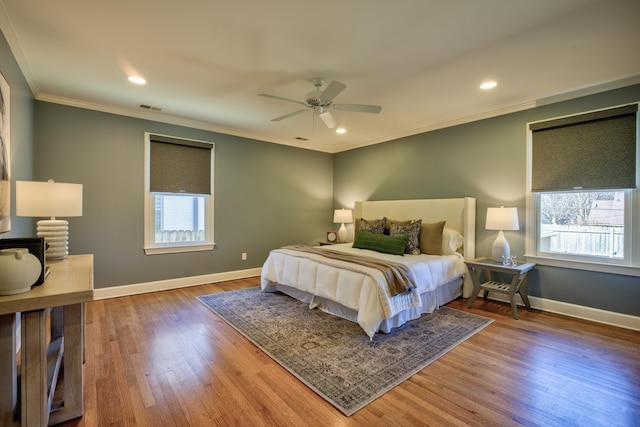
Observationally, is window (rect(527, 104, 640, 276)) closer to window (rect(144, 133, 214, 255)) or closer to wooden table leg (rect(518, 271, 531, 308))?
wooden table leg (rect(518, 271, 531, 308))

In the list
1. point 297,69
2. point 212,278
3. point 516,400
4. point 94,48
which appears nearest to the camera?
point 516,400

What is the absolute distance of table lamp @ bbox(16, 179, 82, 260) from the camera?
82.8 inches

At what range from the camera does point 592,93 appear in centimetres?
319

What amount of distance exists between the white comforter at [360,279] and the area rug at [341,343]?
240mm

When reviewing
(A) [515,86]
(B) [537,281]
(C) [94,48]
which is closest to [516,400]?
(B) [537,281]

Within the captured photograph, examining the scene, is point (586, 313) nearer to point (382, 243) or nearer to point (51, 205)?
point (382, 243)

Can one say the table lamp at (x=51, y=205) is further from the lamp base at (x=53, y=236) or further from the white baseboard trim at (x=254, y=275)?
the white baseboard trim at (x=254, y=275)

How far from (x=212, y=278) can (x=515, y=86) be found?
483cm

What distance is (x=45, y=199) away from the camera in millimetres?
2160

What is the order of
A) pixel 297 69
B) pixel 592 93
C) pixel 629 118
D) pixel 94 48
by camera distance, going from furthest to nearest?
pixel 592 93, pixel 629 118, pixel 297 69, pixel 94 48

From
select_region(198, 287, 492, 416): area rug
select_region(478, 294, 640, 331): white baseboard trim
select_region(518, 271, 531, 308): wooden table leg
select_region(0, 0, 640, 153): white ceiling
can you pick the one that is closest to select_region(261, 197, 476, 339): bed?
select_region(198, 287, 492, 416): area rug

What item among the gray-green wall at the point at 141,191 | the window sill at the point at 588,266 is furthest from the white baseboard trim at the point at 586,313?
the gray-green wall at the point at 141,191

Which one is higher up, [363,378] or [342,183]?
[342,183]

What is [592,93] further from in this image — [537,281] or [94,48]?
[94,48]
